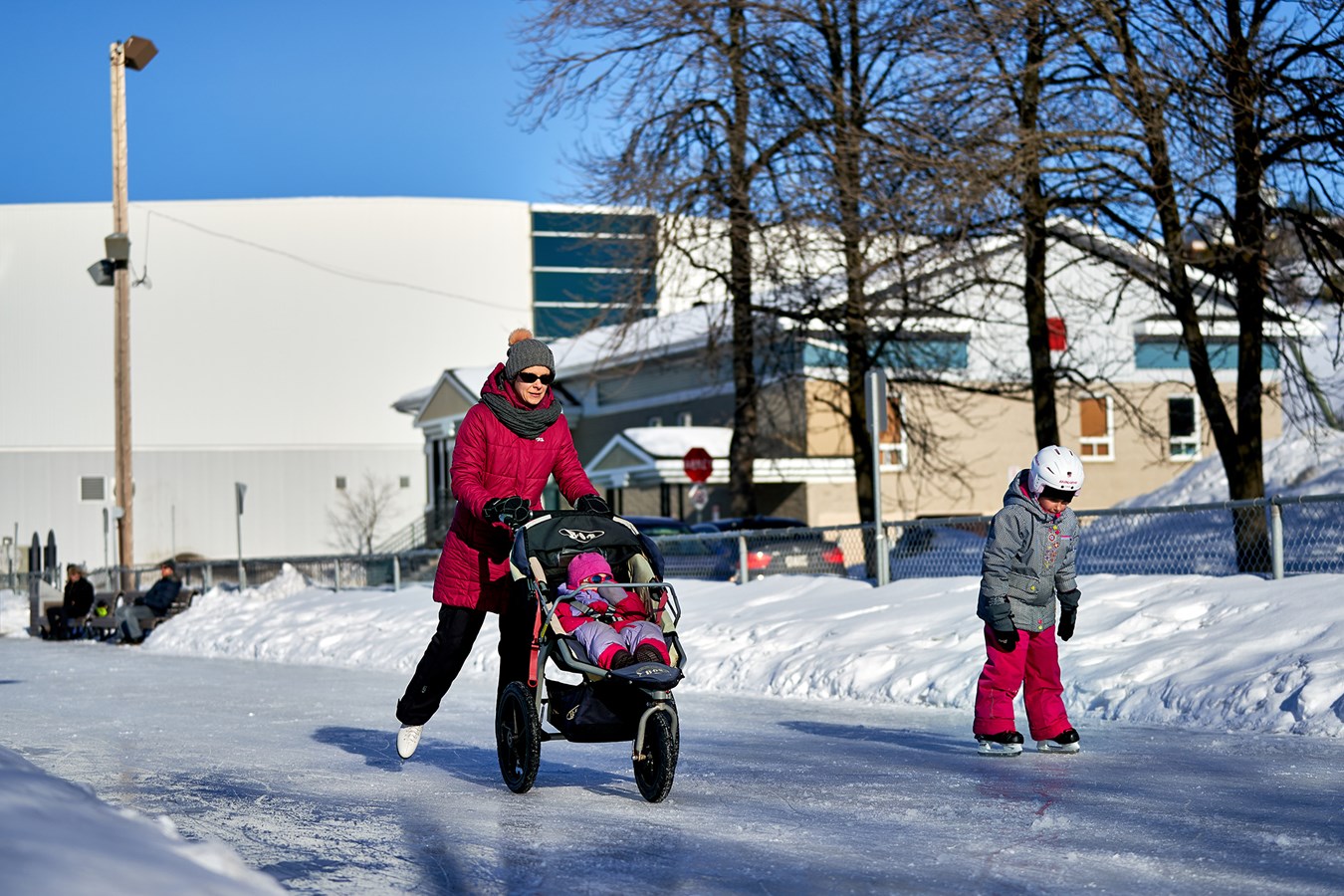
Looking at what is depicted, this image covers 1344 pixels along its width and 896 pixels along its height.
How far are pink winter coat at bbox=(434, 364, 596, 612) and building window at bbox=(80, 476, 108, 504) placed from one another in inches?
2915

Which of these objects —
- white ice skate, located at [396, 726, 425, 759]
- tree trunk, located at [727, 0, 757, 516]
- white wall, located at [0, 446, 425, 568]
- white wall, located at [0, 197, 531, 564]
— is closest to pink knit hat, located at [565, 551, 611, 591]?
white ice skate, located at [396, 726, 425, 759]

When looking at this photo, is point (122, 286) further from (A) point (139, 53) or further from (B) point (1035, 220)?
(B) point (1035, 220)

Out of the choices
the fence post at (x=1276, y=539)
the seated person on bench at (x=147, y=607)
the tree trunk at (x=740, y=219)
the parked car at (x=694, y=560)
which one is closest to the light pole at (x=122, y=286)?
the seated person on bench at (x=147, y=607)

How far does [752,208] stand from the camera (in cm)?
2320

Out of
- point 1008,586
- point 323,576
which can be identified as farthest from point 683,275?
point 1008,586

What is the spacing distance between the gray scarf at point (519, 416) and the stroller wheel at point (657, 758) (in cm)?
153

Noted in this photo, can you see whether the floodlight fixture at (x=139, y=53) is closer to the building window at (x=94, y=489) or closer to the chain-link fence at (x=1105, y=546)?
the chain-link fence at (x=1105, y=546)

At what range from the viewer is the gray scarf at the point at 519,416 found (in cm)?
807

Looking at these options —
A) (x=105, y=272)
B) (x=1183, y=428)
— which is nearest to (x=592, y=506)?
(x=105, y=272)

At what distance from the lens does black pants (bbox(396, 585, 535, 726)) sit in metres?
8.06

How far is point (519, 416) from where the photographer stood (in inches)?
318

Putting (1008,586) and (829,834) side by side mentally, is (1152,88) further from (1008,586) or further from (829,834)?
(829,834)

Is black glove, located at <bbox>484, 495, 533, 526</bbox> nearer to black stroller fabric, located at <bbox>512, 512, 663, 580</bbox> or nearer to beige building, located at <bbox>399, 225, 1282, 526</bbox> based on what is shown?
black stroller fabric, located at <bbox>512, 512, 663, 580</bbox>

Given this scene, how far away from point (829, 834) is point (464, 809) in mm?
1617
